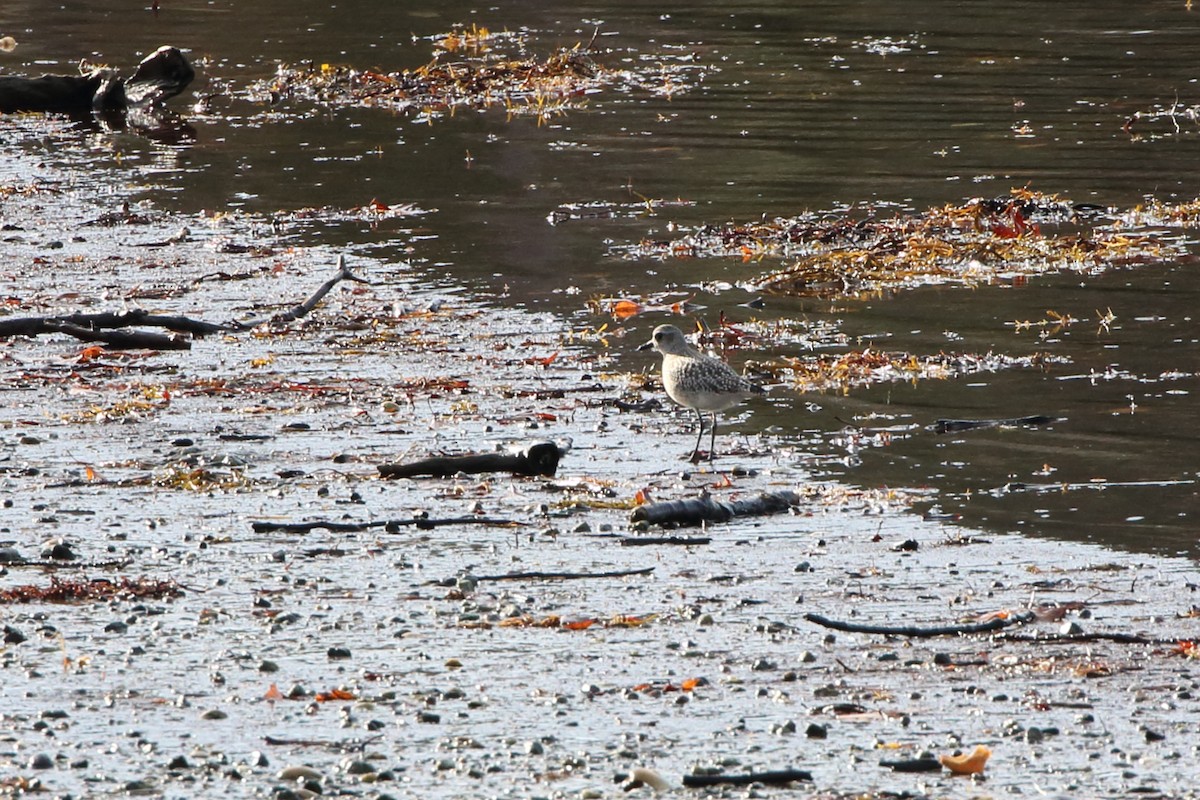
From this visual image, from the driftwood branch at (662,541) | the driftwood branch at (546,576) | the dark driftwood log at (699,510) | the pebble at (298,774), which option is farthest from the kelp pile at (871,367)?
the pebble at (298,774)

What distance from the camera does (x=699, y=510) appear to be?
10109 millimetres

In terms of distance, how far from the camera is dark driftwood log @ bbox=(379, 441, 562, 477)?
1095 cm

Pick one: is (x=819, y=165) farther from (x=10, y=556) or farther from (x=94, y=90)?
(x=10, y=556)

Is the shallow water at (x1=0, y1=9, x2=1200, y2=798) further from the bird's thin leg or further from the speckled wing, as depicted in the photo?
the speckled wing

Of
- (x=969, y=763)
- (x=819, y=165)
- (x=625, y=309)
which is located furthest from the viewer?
(x=819, y=165)

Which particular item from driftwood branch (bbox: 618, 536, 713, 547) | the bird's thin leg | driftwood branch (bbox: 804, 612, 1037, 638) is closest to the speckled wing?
the bird's thin leg

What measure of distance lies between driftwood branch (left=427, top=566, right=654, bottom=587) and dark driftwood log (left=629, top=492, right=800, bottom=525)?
0.78 metres

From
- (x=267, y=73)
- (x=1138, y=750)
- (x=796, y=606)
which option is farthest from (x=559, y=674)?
(x=267, y=73)

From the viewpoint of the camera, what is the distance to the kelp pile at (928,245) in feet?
54.2

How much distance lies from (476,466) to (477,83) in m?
17.7

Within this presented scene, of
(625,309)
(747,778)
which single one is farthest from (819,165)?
(747,778)

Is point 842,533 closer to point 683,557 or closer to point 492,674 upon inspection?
point 683,557

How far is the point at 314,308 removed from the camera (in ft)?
51.8

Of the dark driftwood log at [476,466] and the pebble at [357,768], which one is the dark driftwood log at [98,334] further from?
the pebble at [357,768]
